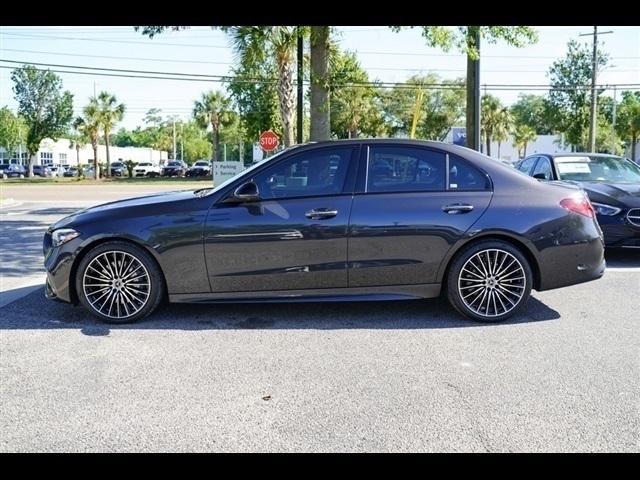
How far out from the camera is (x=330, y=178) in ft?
16.1

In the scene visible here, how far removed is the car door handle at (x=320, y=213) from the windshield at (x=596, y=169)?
531 centimetres

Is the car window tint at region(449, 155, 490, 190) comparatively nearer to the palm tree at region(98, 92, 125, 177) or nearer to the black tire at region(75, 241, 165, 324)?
the black tire at region(75, 241, 165, 324)

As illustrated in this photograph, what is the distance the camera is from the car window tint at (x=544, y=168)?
8.78 meters

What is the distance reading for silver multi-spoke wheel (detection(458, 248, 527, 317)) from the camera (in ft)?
16.0

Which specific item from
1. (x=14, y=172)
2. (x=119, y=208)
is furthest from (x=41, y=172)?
(x=119, y=208)

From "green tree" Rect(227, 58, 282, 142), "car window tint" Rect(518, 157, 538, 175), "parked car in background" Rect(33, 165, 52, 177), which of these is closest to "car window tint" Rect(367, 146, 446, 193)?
"car window tint" Rect(518, 157, 538, 175)

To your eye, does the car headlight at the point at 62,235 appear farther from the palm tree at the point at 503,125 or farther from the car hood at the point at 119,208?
the palm tree at the point at 503,125

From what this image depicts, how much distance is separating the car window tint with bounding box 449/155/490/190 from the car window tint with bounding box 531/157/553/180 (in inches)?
169

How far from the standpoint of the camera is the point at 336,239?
4.78 meters

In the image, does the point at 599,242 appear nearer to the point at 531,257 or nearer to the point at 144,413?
the point at 531,257

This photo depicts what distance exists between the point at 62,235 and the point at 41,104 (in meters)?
56.0
